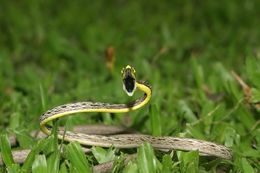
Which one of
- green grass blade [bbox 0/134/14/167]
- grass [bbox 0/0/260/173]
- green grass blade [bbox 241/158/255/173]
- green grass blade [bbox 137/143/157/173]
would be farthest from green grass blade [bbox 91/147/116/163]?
green grass blade [bbox 241/158/255/173]

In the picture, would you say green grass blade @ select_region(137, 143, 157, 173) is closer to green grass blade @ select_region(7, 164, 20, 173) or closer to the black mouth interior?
the black mouth interior

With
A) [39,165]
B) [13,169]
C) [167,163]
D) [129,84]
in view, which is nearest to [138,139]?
[167,163]

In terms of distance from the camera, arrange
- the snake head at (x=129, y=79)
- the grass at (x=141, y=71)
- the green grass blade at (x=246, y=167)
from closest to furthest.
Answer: the snake head at (x=129, y=79) → the green grass blade at (x=246, y=167) → the grass at (x=141, y=71)

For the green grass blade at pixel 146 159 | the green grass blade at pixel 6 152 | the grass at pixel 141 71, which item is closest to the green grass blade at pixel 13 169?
the grass at pixel 141 71

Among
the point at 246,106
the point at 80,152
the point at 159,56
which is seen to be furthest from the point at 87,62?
the point at 80,152

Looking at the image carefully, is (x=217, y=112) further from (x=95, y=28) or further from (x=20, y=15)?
(x=20, y=15)

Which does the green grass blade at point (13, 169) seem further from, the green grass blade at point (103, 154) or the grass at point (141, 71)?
the green grass blade at point (103, 154)
